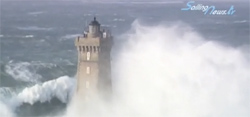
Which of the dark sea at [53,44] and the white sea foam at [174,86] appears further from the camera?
the dark sea at [53,44]

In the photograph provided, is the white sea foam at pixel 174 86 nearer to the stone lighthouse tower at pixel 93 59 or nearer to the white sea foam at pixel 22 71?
the stone lighthouse tower at pixel 93 59

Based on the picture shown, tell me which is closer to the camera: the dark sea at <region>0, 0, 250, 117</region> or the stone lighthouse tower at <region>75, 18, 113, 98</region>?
the stone lighthouse tower at <region>75, 18, 113, 98</region>

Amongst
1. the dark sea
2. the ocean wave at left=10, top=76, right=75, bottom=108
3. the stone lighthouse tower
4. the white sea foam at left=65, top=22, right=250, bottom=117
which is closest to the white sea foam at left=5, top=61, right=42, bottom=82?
the dark sea

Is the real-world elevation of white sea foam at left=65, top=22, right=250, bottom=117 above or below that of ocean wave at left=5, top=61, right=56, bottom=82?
above

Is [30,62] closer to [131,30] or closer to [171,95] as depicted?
[171,95]

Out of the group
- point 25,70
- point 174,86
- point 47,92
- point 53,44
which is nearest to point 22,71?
point 25,70

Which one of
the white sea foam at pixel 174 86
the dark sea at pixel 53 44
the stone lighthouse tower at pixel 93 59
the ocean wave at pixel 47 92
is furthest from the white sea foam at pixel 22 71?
the stone lighthouse tower at pixel 93 59

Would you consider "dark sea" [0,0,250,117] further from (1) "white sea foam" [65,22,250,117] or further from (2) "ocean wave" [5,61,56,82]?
(1) "white sea foam" [65,22,250,117]
